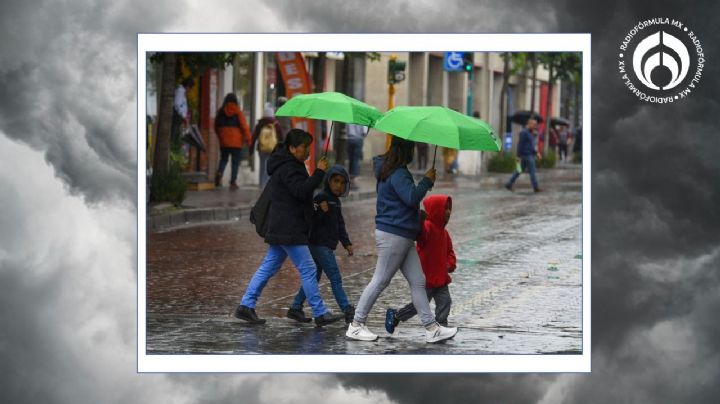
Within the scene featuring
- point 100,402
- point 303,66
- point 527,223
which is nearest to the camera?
point 100,402

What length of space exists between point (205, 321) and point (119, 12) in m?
2.61

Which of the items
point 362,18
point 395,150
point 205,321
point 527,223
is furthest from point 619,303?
point 527,223

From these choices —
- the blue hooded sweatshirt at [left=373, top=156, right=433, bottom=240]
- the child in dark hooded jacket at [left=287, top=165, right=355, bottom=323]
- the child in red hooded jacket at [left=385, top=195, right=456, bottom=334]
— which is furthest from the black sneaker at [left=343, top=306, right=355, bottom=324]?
the blue hooded sweatshirt at [left=373, top=156, right=433, bottom=240]

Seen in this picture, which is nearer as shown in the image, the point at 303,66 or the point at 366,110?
the point at 366,110

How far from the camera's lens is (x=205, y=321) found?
1026cm

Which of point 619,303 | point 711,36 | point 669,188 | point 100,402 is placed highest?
point 711,36

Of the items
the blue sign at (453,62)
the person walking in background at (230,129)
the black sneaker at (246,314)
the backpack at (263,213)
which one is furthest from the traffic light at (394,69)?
the backpack at (263,213)

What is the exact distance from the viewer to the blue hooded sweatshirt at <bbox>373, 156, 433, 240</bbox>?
895cm

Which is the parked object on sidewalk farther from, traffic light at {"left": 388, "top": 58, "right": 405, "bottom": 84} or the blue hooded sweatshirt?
traffic light at {"left": 388, "top": 58, "right": 405, "bottom": 84}

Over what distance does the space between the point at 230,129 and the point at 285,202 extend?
13.5m

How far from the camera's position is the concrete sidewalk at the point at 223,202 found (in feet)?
57.4

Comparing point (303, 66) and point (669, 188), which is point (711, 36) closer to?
point (669, 188)

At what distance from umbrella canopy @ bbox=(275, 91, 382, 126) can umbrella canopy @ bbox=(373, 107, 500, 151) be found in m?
0.34

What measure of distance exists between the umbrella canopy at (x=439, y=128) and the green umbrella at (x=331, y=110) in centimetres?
34
